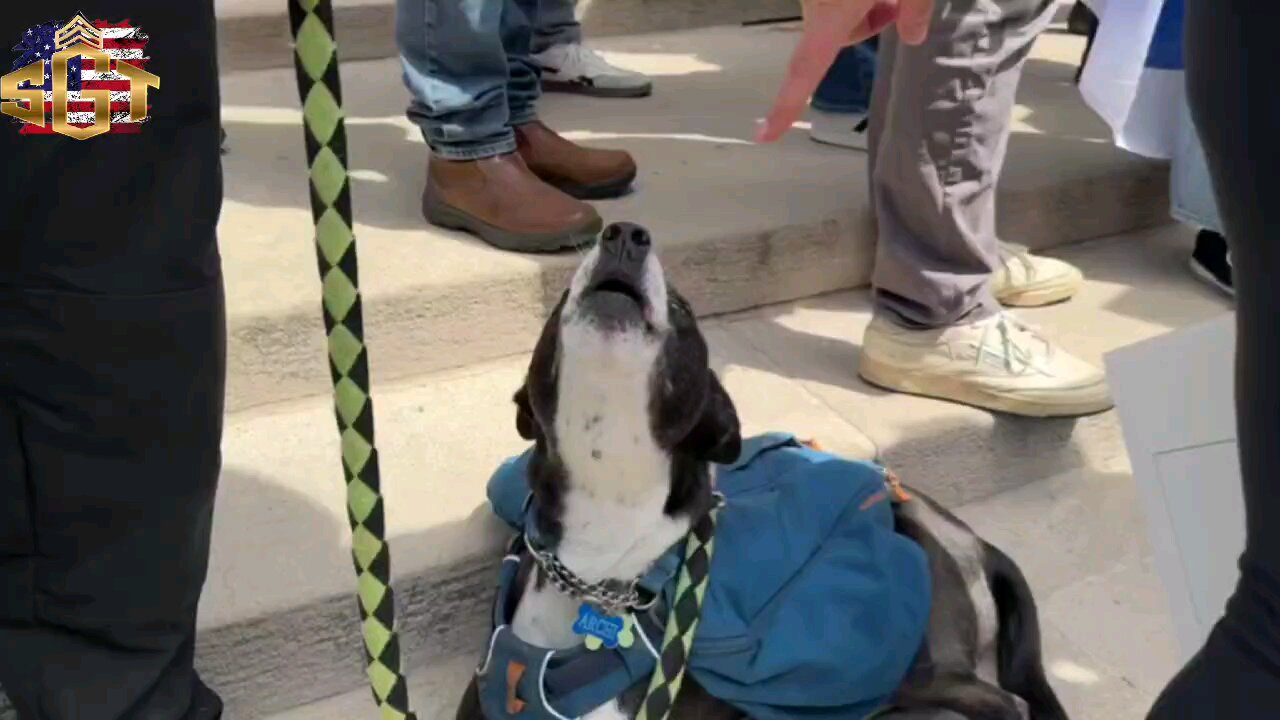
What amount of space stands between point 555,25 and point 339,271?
2.64m

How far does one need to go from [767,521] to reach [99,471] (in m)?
0.88

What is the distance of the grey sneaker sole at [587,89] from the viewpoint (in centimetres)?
369

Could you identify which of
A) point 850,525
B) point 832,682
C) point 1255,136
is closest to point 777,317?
point 850,525

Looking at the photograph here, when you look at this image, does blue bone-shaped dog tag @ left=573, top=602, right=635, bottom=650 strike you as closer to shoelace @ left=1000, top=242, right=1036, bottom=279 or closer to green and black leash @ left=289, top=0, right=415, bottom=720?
green and black leash @ left=289, top=0, right=415, bottom=720

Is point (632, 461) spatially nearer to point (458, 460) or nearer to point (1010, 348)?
point (458, 460)

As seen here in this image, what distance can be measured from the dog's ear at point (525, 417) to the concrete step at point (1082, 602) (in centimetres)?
44

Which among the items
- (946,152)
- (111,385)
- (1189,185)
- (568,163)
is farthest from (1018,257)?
(111,385)

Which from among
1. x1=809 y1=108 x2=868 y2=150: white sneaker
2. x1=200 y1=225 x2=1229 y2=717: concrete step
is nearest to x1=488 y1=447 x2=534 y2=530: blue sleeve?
x1=200 y1=225 x2=1229 y2=717: concrete step

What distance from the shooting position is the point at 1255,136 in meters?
0.89

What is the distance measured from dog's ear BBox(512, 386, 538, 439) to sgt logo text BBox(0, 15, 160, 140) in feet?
2.27

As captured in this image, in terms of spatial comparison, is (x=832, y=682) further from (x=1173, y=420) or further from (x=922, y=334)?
(x=922, y=334)

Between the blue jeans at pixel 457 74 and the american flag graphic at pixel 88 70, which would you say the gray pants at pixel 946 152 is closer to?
the blue jeans at pixel 457 74

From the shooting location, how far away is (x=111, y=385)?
54.7 inches

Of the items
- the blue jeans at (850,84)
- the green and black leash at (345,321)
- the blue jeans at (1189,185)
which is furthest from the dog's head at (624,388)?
the blue jeans at (850,84)
